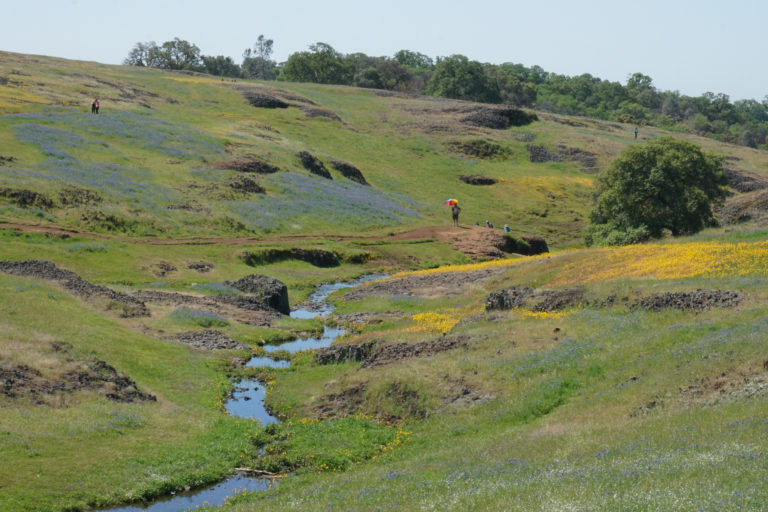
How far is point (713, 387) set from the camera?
65.3ft

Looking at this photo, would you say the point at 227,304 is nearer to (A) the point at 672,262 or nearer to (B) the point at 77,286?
(B) the point at 77,286

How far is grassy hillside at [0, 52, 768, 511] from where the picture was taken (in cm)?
1627

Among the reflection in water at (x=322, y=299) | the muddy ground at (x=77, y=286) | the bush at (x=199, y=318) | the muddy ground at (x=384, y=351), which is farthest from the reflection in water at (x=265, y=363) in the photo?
the reflection in water at (x=322, y=299)

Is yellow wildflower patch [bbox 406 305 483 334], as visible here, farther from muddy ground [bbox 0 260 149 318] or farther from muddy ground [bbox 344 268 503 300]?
muddy ground [bbox 0 260 149 318]

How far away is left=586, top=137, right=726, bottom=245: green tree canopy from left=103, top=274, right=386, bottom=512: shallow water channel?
997 inches

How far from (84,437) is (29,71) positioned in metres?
122

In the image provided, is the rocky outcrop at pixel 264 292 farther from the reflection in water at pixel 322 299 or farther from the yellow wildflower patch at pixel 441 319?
the yellow wildflower patch at pixel 441 319

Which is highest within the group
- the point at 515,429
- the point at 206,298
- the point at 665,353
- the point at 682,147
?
the point at 682,147

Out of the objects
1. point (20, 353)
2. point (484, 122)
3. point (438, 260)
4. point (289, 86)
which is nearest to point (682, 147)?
point (438, 260)

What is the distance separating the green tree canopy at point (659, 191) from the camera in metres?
56.7

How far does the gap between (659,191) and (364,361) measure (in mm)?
35131

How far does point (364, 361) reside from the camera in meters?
32.8

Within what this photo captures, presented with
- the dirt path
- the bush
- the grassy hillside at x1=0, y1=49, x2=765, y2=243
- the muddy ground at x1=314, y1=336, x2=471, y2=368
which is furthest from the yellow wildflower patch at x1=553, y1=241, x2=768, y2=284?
the grassy hillside at x1=0, y1=49, x2=765, y2=243

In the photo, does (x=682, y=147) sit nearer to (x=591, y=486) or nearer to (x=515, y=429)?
(x=515, y=429)
